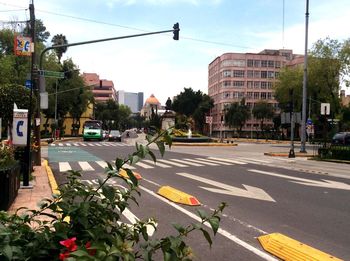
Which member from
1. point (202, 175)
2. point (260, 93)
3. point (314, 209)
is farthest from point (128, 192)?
point (260, 93)

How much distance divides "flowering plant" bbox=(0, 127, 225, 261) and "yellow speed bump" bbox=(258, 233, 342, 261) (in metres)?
3.69

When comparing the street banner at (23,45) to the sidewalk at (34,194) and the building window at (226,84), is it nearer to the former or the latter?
the sidewalk at (34,194)

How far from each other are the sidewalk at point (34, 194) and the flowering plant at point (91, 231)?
512 centimetres

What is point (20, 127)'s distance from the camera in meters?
12.3

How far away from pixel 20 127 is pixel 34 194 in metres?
2.14

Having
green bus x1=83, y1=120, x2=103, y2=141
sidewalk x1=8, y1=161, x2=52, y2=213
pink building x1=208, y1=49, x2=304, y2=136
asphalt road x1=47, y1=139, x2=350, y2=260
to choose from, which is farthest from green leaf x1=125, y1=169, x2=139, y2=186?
pink building x1=208, y1=49, x2=304, y2=136

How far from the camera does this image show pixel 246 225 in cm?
844

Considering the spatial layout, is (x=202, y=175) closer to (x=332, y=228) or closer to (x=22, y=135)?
(x=22, y=135)

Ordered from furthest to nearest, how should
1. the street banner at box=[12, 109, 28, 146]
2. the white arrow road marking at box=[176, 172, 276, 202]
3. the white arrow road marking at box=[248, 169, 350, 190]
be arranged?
the white arrow road marking at box=[248, 169, 350, 190] < the street banner at box=[12, 109, 28, 146] < the white arrow road marking at box=[176, 172, 276, 202]

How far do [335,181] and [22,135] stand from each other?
10.6 meters

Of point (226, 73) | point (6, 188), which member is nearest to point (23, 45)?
Result: point (6, 188)

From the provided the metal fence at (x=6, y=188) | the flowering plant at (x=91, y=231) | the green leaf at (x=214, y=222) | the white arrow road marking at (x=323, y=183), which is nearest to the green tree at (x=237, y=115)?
the white arrow road marking at (x=323, y=183)

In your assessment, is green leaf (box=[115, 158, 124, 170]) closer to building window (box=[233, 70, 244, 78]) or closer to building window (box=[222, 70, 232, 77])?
building window (box=[222, 70, 232, 77])

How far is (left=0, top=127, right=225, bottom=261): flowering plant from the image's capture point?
2.43 m
